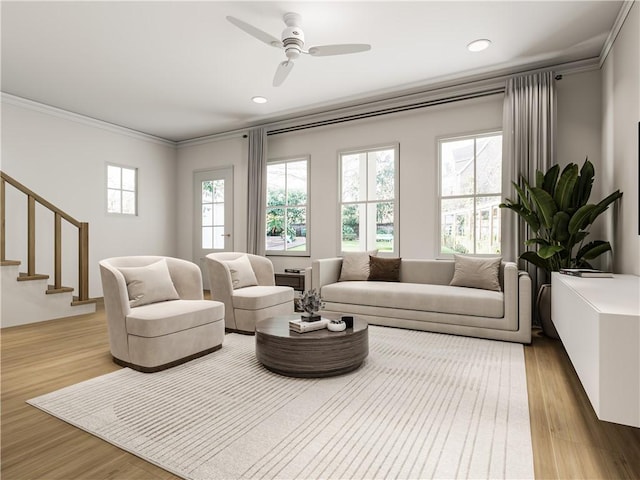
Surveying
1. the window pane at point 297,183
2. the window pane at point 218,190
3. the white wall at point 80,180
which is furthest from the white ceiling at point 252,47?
the window pane at point 218,190

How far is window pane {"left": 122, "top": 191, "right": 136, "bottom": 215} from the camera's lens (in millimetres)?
6223

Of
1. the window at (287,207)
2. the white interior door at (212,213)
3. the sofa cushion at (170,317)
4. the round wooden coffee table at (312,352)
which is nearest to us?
the round wooden coffee table at (312,352)

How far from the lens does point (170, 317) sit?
271cm

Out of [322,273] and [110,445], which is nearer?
[110,445]

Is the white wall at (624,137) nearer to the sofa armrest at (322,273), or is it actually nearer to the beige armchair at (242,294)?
the sofa armrest at (322,273)

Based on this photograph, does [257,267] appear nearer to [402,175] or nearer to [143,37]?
[402,175]

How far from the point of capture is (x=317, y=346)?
2488 millimetres

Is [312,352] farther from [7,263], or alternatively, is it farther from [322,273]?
[7,263]

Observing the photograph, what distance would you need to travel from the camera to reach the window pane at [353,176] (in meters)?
5.27

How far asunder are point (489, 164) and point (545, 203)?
1.20 m

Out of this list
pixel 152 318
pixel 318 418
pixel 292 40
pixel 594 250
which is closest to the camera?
pixel 318 418

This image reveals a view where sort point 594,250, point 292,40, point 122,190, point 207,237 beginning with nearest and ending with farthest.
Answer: point 292,40, point 594,250, point 122,190, point 207,237

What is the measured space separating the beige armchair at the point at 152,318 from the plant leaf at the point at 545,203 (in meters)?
3.03

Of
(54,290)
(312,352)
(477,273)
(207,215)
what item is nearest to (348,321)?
(312,352)
